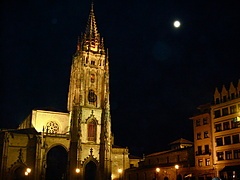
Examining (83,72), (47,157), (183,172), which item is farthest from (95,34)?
(183,172)

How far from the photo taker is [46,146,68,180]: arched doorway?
7606 cm

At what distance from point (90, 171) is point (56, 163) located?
774 cm

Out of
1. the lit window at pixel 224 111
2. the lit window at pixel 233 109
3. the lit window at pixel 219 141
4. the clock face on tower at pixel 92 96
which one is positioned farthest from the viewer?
the clock face on tower at pixel 92 96

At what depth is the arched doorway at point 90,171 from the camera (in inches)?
3019

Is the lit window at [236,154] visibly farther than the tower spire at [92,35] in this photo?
No

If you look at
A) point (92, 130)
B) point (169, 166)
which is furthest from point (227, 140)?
point (92, 130)

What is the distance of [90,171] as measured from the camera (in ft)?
254

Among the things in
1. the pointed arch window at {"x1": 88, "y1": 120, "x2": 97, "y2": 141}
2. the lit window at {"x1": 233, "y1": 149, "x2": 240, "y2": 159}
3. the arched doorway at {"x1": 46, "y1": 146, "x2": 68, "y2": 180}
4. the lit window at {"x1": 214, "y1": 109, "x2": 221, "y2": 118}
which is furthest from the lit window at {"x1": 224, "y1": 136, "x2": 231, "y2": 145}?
the arched doorway at {"x1": 46, "y1": 146, "x2": 68, "y2": 180}

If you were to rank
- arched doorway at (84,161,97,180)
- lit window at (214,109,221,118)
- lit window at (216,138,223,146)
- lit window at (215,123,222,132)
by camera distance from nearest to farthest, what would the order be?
lit window at (216,138,223,146)
lit window at (215,123,222,132)
lit window at (214,109,221,118)
arched doorway at (84,161,97,180)

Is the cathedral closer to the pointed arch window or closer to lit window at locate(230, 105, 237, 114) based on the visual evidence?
the pointed arch window

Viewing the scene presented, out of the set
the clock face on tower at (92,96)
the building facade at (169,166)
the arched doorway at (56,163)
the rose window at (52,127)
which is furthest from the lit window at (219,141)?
the rose window at (52,127)

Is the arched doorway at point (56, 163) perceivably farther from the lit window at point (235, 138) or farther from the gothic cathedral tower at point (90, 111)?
the lit window at point (235, 138)

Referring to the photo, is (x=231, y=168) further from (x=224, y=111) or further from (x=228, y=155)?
(x=224, y=111)

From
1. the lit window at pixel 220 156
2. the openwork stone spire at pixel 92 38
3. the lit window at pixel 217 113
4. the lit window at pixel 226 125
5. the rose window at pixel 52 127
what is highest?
the openwork stone spire at pixel 92 38
